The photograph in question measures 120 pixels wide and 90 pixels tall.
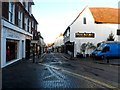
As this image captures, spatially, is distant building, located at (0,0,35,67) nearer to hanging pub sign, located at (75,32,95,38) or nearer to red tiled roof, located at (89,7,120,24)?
hanging pub sign, located at (75,32,95,38)

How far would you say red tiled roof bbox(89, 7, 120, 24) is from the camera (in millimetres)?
49594

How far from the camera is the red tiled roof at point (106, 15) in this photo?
163ft

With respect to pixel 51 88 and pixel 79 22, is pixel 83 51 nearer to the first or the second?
pixel 79 22

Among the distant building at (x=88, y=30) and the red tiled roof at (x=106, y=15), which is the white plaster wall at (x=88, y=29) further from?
the red tiled roof at (x=106, y=15)

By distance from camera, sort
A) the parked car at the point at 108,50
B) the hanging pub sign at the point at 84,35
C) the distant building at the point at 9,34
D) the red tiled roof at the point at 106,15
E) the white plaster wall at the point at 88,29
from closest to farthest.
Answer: the distant building at the point at 9,34 < the parked car at the point at 108,50 < the hanging pub sign at the point at 84,35 < the white plaster wall at the point at 88,29 < the red tiled roof at the point at 106,15

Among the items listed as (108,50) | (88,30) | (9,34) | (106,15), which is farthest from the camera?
(106,15)

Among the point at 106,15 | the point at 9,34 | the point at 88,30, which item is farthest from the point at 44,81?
the point at 106,15

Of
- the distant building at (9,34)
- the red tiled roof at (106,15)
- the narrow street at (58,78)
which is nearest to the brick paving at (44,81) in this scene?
the narrow street at (58,78)

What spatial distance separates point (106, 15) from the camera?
2020 inches

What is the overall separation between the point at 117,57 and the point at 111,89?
29.9m

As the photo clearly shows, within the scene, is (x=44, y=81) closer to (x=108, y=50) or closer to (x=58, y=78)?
(x=58, y=78)

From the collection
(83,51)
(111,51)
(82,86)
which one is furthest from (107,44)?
(82,86)

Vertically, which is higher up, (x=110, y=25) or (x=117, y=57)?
(x=110, y=25)

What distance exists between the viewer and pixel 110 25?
49.2m
